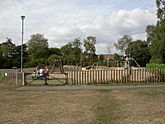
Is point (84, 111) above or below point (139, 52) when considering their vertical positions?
below

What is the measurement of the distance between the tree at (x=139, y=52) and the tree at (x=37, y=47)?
2421cm

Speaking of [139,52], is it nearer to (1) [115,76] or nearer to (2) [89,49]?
(2) [89,49]

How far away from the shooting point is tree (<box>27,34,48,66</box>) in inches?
4120

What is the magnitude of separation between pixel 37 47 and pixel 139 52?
28990 millimetres

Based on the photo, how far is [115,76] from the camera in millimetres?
29438

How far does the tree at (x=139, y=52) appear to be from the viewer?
4122 inches

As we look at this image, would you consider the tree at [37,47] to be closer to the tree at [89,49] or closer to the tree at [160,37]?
the tree at [89,49]

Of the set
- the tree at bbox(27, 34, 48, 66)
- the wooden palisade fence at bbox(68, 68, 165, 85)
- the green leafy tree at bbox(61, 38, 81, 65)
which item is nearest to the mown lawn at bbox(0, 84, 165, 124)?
the wooden palisade fence at bbox(68, 68, 165, 85)

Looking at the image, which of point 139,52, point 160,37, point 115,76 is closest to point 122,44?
point 139,52

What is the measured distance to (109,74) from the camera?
29.6 m

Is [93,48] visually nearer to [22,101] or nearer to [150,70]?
[150,70]

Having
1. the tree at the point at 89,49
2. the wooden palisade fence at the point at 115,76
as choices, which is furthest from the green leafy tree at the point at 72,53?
the wooden palisade fence at the point at 115,76

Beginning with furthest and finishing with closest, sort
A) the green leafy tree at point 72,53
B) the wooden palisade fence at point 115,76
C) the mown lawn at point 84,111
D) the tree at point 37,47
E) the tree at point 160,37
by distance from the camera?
the tree at point 37,47, the green leafy tree at point 72,53, the tree at point 160,37, the wooden palisade fence at point 115,76, the mown lawn at point 84,111

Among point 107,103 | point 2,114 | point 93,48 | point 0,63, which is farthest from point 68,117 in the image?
point 93,48
